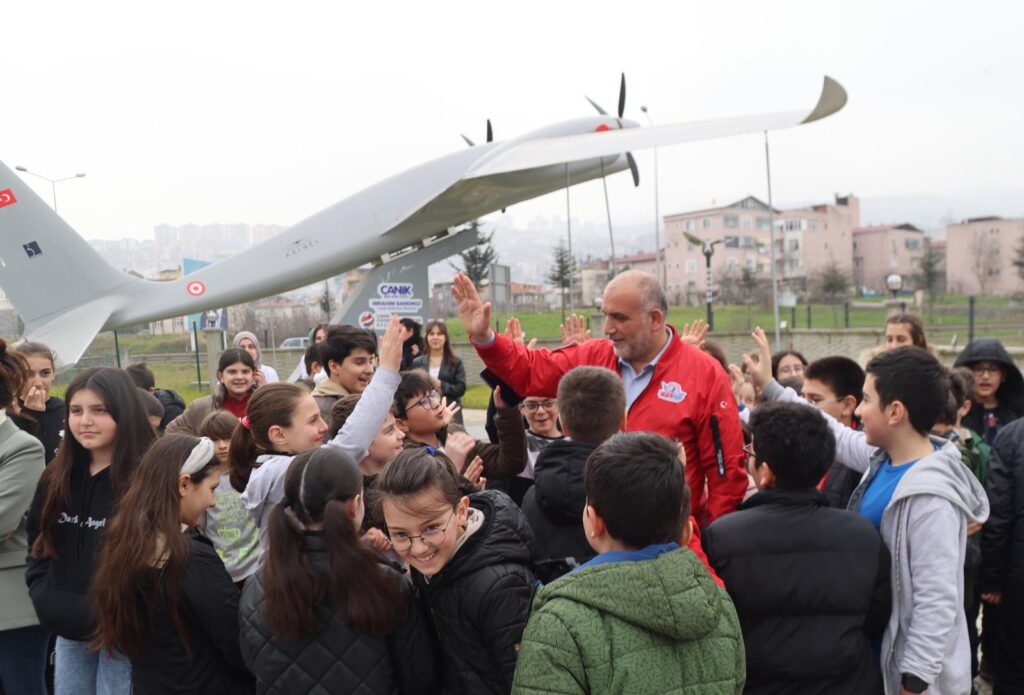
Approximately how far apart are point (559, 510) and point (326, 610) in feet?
2.76

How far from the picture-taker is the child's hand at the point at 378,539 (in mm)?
2479

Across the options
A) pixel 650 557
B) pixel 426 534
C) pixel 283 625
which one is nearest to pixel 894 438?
pixel 650 557

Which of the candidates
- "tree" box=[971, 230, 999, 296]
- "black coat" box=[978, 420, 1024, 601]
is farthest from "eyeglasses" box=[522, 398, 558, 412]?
"tree" box=[971, 230, 999, 296]

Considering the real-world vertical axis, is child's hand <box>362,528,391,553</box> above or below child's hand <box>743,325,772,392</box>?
below

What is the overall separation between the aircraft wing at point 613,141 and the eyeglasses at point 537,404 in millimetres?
5928

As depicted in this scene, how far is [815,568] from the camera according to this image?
213cm

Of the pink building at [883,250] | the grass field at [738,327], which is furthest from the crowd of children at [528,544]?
the pink building at [883,250]

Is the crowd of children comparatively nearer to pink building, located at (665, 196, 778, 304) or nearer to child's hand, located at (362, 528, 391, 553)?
child's hand, located at (362, 528, 391, 553)

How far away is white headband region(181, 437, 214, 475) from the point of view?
7.96 feet

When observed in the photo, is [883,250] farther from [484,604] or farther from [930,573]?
[484,604]

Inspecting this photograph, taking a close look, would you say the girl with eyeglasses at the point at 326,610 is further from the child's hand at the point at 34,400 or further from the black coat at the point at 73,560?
the child's hand at the point at 34,400

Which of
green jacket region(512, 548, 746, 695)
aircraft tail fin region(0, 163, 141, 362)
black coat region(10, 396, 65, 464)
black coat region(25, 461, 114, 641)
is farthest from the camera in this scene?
aircraft tail fin region(0, 163, 141, 362)

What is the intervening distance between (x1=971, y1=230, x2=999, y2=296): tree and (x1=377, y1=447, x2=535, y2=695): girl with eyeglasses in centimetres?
5640

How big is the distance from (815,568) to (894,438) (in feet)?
2.29
